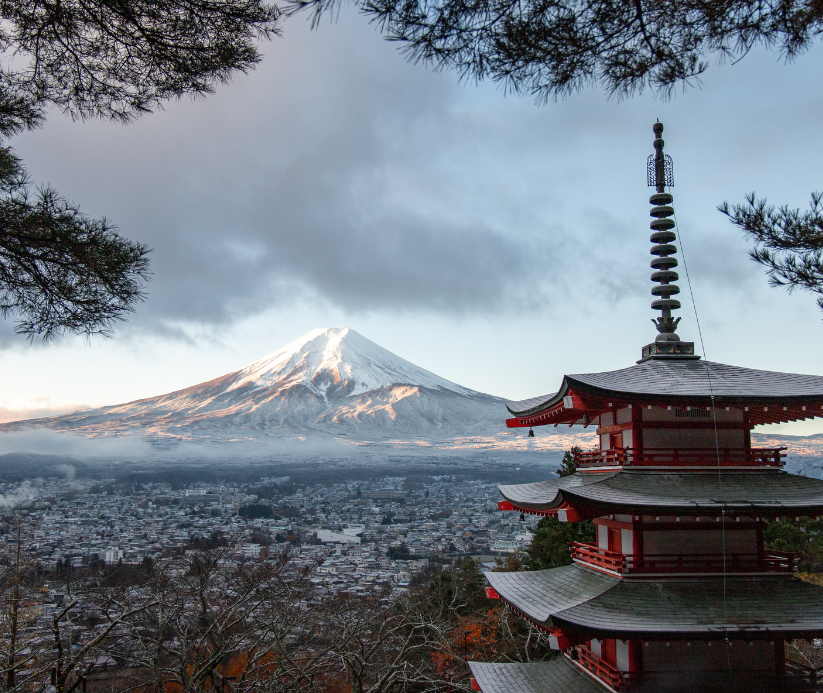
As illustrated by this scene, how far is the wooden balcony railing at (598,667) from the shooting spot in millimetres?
7773

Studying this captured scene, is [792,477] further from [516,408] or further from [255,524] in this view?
[255,524]

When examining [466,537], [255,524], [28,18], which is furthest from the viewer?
[255,524]

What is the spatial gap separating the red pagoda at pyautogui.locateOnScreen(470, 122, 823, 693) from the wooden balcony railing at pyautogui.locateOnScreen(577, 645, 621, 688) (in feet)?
0.09

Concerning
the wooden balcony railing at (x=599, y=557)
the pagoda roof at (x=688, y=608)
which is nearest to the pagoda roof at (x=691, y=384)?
the wooden balcony railing at (x=599, y=557)

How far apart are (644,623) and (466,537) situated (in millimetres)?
46313

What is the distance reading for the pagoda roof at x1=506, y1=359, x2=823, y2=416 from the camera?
791 centimetres

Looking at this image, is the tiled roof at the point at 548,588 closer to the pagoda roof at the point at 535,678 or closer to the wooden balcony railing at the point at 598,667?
the wooden balcony railing at the point at 598,667

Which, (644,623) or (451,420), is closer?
(644,623)

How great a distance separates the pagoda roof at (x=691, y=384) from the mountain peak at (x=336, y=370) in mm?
107094

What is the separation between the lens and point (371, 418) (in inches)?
4422

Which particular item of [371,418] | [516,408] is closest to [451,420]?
[371,418]

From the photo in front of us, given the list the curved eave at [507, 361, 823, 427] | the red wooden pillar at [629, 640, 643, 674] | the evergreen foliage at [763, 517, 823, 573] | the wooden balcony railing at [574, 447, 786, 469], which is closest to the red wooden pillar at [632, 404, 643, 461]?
the wooden balcony railing at [574, 447, 786, 469]

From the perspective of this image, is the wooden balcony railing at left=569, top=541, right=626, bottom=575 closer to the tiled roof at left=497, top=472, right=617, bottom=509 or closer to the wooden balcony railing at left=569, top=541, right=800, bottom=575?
the wooden balcony railing at left=569, top=541, right=800, bottom=575

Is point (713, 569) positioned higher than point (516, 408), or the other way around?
point (516, 408)
